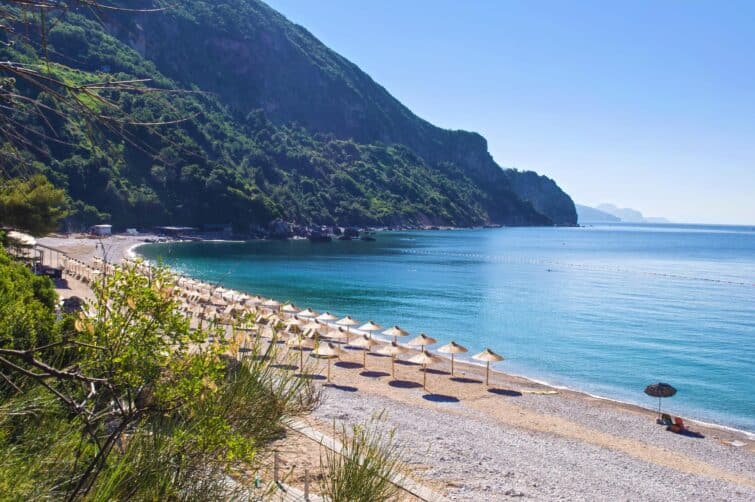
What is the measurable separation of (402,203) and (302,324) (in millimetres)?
173401

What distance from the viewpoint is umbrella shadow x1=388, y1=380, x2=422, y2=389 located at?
2259cm

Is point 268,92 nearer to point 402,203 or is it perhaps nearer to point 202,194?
point 402,203

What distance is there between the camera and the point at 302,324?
25406 mm

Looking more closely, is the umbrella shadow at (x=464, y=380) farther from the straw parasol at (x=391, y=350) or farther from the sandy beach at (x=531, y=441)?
the straw parasol at (x=391, y=350)

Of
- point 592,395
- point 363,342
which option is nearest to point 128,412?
point 363,342

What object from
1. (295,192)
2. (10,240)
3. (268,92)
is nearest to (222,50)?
(268,92)

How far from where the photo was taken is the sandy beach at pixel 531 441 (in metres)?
13.3

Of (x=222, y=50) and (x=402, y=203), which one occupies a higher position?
(x=222, y=50)

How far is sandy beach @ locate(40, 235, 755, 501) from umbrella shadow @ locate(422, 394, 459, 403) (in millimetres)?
40

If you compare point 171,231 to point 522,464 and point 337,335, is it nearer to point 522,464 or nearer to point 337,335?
point 337,335

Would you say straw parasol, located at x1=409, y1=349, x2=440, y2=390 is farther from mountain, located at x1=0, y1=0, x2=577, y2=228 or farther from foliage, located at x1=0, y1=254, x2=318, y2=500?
mountain, located at x1=0, y1=0, x2=577, y2=228

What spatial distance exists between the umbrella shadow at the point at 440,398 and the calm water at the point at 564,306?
7550 millimetres

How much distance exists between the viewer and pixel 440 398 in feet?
69.6

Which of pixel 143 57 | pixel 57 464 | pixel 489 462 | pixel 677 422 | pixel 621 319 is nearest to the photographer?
pixel 57 464
